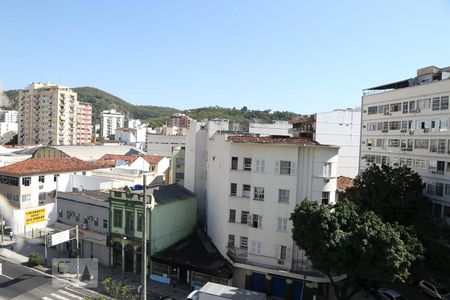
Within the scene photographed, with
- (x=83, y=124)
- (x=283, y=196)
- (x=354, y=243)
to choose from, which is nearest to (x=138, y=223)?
(x=283, y=196)

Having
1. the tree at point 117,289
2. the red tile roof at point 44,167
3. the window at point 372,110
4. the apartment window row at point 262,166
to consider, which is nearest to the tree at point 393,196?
the apartment window row at point 262,166

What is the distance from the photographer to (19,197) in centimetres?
4200

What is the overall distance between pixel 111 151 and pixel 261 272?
59772mm

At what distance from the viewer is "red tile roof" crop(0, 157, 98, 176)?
140 ft

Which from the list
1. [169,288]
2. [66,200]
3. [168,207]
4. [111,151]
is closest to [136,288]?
[169,288]

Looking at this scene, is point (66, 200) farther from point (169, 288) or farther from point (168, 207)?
point (169, 288)

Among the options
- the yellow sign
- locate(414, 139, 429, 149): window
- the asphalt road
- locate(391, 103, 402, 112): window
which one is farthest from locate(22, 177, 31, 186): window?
locate(414, 139, 429, 149): window

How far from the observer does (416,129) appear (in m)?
37.8

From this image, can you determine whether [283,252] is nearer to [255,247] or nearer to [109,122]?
[255,247]

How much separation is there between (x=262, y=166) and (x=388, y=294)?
14.3 m

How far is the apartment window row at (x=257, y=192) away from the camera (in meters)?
28.9

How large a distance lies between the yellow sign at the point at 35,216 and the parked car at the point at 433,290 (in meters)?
40.5

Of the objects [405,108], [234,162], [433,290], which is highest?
[405,108]

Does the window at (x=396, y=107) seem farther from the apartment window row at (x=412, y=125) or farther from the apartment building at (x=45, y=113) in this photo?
the apartment building at (x=45, y=113)
